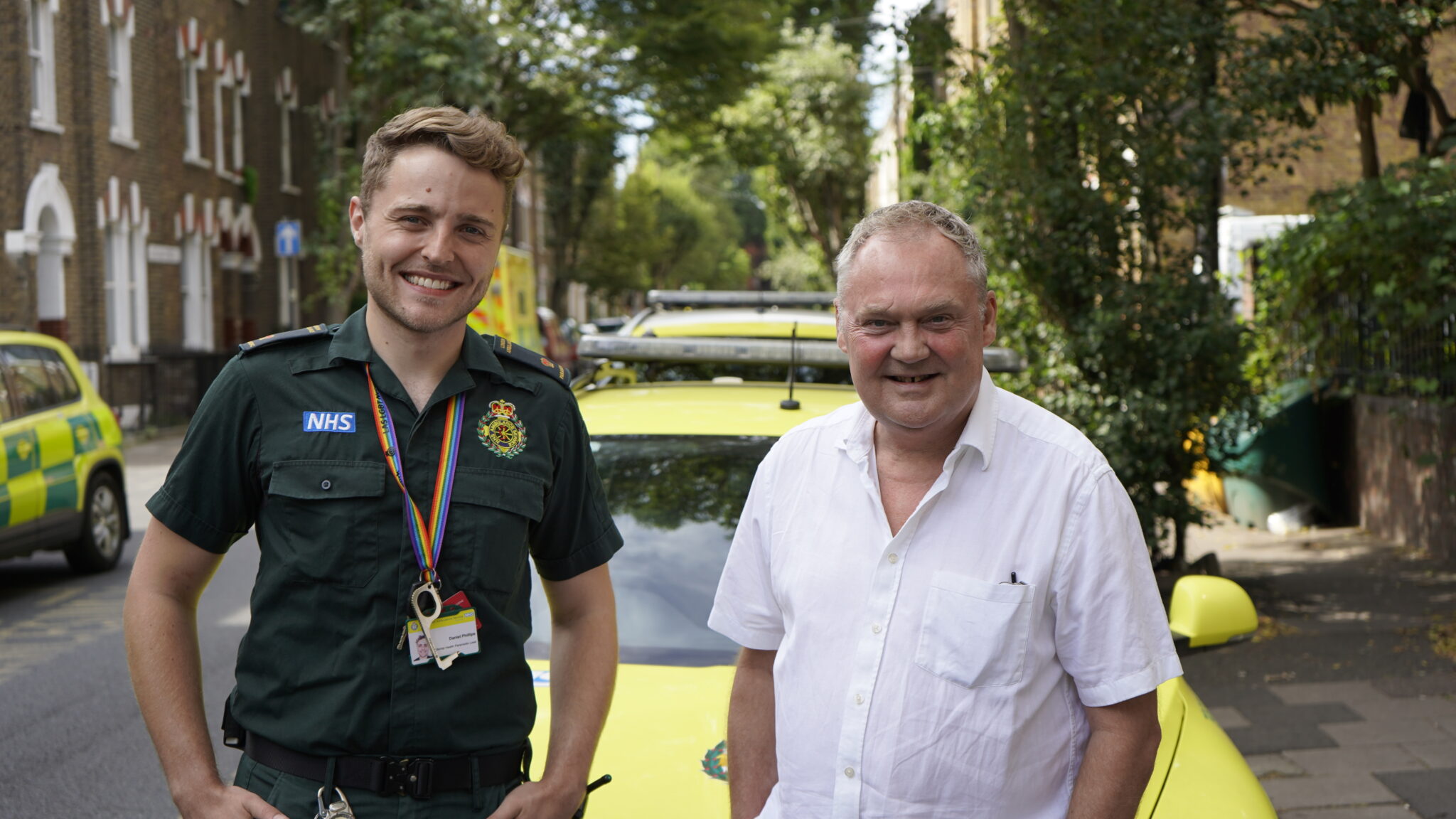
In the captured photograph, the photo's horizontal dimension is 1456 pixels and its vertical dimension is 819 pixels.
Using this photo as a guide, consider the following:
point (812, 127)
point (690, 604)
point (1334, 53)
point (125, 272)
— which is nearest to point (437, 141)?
point (690, 604)

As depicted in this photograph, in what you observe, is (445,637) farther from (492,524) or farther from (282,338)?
(282,338)

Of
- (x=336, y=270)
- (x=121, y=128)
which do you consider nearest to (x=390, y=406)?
(x=121, y=128)

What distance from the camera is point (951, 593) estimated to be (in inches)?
84.9

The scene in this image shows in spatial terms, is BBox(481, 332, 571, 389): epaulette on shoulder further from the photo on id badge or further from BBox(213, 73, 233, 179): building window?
BBox(213, 73, 233, 179): building window

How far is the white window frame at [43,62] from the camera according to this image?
20.4 meters

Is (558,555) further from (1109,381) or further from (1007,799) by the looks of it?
(1109,381)

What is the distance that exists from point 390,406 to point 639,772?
42.2 inches

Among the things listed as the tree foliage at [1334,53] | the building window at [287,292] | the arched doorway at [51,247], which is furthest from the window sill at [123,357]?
the tree foliage at [1334,53]

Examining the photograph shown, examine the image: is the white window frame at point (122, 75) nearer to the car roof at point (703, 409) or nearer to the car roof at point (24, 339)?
the car roof at point (24, 339)

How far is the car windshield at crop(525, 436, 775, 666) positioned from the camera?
3.75m

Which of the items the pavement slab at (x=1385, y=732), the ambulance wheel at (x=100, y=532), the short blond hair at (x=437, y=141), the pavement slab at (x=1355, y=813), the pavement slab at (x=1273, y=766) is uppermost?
the short blond hair at (x=437, y=141)

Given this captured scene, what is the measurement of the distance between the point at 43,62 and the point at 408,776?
21.3 meters

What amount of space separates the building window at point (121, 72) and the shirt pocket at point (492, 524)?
901 inches

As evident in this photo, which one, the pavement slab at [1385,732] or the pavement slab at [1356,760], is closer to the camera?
the pavement slab at [1356,760]
